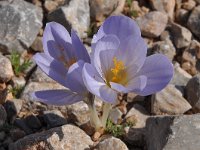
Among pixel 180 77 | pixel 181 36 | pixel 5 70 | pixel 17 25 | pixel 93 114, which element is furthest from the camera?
pixel 181 36

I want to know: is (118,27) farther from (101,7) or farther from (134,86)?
(101,7)

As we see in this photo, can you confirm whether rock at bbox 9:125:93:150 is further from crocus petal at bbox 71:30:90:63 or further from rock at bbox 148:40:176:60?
rock at bbox 148:40:176:60

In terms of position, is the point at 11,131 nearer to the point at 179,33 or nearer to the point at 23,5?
the point at 23,5

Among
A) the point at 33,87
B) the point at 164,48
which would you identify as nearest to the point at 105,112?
the point at 33,87

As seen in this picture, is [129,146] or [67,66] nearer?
[67,66]

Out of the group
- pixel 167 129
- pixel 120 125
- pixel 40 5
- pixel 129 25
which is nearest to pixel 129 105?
pixel 120 125

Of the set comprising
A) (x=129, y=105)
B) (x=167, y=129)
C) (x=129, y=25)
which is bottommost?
(x=129, y=105)

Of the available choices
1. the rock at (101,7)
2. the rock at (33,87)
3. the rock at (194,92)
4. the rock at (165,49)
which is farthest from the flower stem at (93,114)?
the rock at (101,7)

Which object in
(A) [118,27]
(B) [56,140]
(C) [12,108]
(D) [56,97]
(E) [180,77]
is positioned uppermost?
(A) [118,27]
